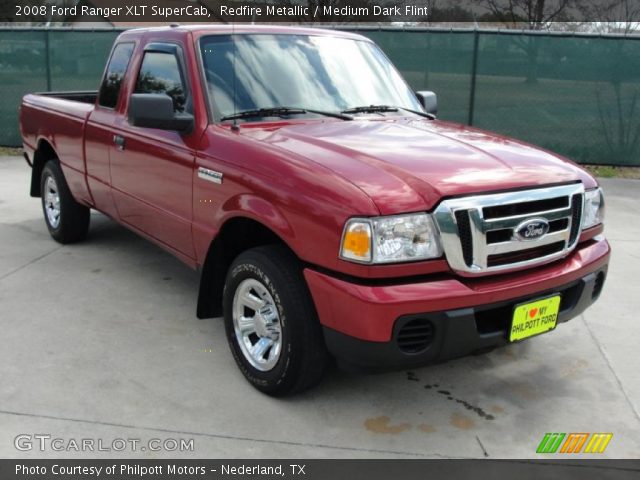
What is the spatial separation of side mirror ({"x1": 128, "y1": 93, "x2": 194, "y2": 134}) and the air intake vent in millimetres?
1875

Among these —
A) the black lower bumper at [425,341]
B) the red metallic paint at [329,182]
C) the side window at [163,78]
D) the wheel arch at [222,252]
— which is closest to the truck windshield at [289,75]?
the red metallic paint at [329,182]

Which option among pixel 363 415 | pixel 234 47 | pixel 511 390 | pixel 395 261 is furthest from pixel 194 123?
pixel 511 390

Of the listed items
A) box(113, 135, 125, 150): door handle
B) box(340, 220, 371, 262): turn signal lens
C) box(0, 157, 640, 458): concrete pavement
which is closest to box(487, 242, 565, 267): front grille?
box(340, 220, 371, 262): turn signal lens

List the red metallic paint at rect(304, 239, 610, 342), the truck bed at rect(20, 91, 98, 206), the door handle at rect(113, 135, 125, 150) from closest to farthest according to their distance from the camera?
1. the red metallic paint at rect(304, 239, 610, 342)
2. the door handle at rect(113, 135, 125, 150)
3. the truck bed at rect(20, 91, 98, 206)

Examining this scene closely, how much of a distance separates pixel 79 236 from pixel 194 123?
2896 millimetres

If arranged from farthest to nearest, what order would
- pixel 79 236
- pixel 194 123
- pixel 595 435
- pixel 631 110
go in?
pixel 631 110, pixel 79 236, pixel 194 123, pixel 595 435

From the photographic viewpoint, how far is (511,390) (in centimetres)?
370

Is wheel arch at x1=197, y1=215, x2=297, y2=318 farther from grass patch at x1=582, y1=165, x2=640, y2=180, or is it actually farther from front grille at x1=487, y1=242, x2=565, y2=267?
grass patch at x1=582, y1=165, x2=640, y2=180

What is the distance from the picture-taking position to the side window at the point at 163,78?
4223mm

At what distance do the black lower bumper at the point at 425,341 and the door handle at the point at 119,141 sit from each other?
8.30 feet

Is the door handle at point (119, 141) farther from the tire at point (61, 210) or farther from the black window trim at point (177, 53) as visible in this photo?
the tire at point (61, 210)

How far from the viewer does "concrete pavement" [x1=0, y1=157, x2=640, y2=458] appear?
10.4 feet

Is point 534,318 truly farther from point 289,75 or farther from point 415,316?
point 289,75
